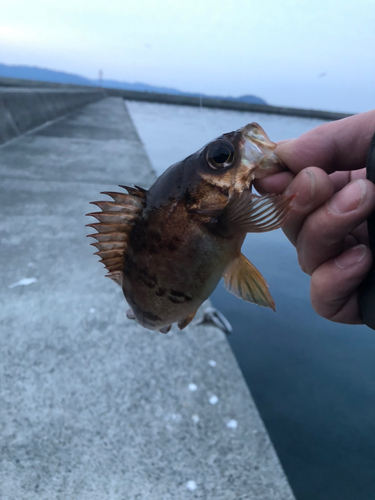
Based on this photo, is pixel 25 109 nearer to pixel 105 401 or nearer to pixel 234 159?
pixel 105 401

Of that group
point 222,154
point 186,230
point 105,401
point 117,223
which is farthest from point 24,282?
point 222,154

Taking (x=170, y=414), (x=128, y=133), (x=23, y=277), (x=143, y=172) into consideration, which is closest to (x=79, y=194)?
(x=143, y=172)

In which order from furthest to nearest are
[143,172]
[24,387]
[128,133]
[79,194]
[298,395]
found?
1. [128,133]
2. [143,172]
3. [79,194]
4. [298,395]
5. [24,387]

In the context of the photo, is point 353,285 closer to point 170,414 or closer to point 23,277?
point 170,414

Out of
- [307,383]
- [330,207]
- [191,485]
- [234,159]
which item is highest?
[234,159]

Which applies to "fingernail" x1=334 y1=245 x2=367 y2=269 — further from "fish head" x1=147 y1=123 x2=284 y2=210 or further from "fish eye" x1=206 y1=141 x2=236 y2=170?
"fish eye" x1=206 y1=141 x2=236 y2=170

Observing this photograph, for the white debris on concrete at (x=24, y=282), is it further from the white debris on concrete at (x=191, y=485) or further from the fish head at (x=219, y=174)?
the fish head at (x=219, y=174)
